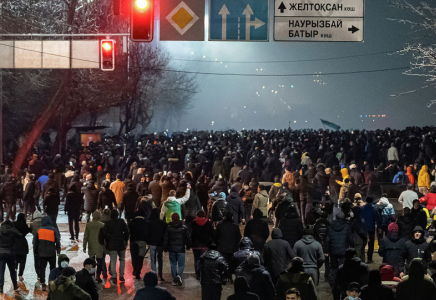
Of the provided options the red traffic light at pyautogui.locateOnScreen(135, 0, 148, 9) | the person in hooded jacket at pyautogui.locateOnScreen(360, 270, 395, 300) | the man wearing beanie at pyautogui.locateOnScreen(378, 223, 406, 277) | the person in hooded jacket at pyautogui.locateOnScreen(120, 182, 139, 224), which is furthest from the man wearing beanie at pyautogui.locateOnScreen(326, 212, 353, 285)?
the person in hooded jacket at pyautogui.locateOnScreen(120, 182, 139, 224)

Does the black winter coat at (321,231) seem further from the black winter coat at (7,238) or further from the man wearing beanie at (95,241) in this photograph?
the black winter coat at (7,238)

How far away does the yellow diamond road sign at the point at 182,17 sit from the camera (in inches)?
481

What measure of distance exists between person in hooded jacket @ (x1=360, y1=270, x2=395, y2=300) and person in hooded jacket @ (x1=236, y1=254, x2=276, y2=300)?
3.88 feet

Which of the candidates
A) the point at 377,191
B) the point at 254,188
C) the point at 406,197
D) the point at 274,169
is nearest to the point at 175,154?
the point at 274,169

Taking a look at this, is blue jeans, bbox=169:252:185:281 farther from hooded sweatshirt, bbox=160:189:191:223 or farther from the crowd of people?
hooded sweatshirt, bbox=160:189:191:223

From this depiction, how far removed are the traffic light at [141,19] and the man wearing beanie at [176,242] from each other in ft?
10.7

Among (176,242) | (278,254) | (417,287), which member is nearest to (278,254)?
(278,254)

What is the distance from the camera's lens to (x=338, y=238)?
33.8ft

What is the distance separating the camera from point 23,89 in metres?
33.8

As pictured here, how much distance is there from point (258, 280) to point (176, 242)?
3.39m

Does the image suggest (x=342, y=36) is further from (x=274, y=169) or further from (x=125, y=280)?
(x=274, y=169)

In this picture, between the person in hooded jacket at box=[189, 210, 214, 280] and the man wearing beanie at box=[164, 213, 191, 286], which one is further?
the person in hooded jacket at box=[189, 210, 214, 280]

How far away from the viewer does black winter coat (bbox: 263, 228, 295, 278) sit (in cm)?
909

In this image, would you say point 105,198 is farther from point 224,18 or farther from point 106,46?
point 224,18
